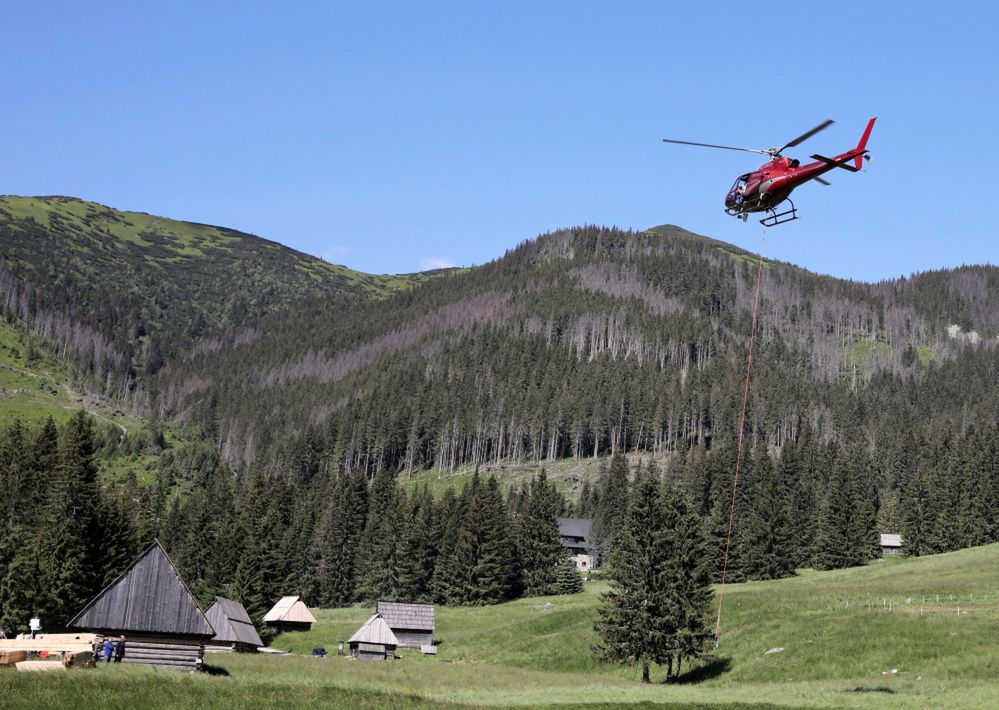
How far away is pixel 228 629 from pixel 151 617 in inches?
1125

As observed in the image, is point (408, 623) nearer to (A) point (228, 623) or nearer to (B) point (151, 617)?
(A) point (228, 623)

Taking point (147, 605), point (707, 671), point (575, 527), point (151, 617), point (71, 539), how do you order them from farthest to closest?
1. point (575, 527)
2. point (71, 539)
3. point (707, 671)
4. point (147, 605)
5. point (151, 617)

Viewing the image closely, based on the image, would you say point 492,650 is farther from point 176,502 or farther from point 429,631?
point 176,502

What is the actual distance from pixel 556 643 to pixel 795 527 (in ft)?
149

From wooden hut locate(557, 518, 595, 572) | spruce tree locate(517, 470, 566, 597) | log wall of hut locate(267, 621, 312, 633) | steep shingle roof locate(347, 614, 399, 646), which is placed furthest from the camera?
wooden hut locate(557, 518, 595, 572)

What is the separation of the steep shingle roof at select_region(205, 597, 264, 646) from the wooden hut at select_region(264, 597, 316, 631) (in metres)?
18.8

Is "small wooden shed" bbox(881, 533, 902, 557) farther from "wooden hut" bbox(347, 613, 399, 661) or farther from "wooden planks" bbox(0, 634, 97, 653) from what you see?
"wooden planks" bbox(0, 634, 97, 653)

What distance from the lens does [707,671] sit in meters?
67.9

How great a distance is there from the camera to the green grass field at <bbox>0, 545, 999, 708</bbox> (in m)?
44.4

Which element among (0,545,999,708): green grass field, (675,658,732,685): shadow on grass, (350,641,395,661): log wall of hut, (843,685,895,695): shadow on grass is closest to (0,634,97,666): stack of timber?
(0,545,999,708): green grass field

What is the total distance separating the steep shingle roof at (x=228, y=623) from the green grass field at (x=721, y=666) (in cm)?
886

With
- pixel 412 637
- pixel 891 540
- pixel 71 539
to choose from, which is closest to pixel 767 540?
pixel 891 540

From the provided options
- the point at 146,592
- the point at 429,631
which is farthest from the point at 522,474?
the point at 146,592

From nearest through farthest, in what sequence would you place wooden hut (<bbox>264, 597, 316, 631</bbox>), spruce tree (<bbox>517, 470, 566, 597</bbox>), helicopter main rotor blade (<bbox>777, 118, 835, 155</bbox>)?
helicopter main rotor blade (<bbox>777, 118, 835, 155</bbox>)
wooden hut (<bbox>264, 597, 316, 631</bbox>)
spruce tree (<bbox>517, 470, 566, 597</bbox>)
